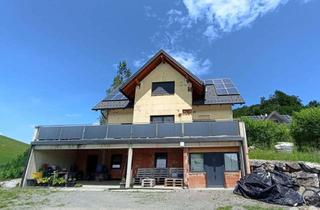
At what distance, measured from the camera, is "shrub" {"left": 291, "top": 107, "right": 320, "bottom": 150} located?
1962 cm

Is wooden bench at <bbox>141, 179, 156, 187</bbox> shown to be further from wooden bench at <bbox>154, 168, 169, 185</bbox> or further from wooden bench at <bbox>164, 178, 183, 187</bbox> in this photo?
wooden bench at <bbox>154, 168, 169, 185</bbox>

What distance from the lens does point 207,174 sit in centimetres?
1545

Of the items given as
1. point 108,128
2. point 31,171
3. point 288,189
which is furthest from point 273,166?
point 31,171

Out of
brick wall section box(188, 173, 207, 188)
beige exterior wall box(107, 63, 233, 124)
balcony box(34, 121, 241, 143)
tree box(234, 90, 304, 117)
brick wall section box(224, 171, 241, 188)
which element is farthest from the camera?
tree box(234, 90, 304, 117)

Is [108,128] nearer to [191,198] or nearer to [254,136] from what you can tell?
[191,198]

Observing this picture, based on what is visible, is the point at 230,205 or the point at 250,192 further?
the point at 250,192

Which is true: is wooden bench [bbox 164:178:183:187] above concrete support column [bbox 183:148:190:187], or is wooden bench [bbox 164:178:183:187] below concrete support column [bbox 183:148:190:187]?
below

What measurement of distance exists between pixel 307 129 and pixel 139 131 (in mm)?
13301

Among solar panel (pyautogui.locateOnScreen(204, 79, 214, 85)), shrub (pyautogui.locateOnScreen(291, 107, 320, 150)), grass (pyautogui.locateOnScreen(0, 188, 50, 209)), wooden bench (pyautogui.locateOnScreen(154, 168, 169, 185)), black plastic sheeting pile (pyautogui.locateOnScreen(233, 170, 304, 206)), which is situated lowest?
grass (pyautogui.locateOnScreen(0, 188, 50, 209))

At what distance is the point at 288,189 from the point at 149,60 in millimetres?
12986

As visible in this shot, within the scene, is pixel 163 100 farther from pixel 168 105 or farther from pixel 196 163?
pixel 196 163

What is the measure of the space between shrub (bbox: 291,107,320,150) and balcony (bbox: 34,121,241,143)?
7.84 metres

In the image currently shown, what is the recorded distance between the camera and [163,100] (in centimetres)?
1969

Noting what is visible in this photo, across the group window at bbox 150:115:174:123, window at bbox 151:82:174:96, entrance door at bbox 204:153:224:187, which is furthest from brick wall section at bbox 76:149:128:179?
entrance door at bbox 204:153:224:187
